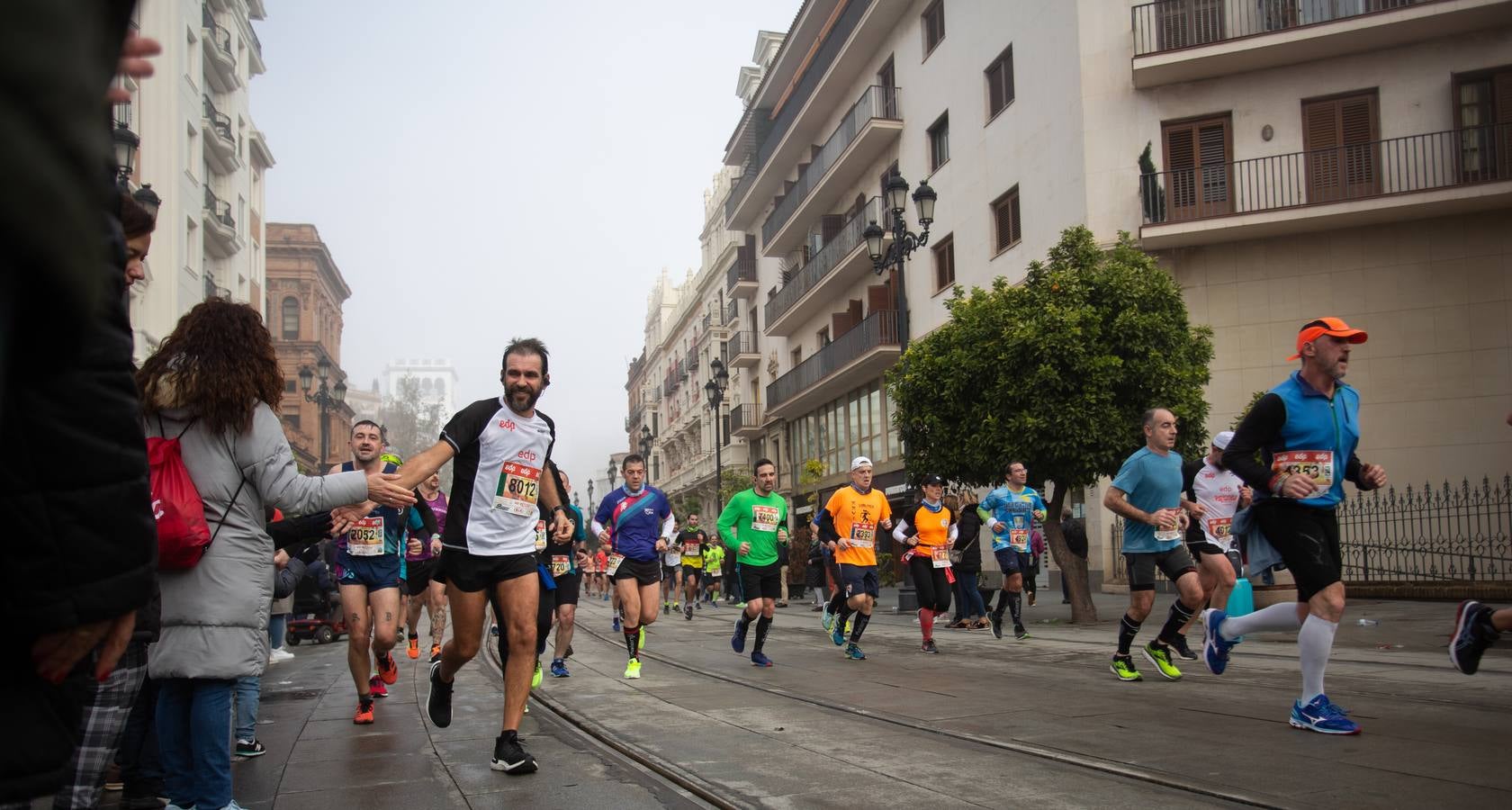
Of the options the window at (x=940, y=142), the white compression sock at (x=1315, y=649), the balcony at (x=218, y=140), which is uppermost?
the balcony at (x=218, y=140)

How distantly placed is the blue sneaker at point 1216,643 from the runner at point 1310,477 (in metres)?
0.97

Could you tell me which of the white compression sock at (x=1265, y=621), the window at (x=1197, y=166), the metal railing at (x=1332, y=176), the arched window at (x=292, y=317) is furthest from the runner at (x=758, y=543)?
the arched window at (x=292, y=317)

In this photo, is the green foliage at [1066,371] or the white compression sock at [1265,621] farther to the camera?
the green foliage at [1066,371]

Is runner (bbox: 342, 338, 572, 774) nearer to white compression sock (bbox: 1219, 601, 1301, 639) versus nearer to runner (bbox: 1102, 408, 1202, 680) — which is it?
white compression sock (bbox: 1219, 601, 1301, 639)

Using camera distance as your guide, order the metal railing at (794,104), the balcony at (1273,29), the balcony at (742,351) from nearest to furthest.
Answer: the balcony at (1273,29), the metal railing at (794,104), the balcony at (742,351)

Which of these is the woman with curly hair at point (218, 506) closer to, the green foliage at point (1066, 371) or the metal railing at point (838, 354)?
the green foliage at point (1066, 371)

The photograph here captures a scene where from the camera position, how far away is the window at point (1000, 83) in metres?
28.1

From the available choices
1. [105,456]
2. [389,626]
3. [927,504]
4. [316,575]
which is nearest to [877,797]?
[105,456]

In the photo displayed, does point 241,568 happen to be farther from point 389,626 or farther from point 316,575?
point 316,575

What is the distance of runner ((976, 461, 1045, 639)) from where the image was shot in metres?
14.9

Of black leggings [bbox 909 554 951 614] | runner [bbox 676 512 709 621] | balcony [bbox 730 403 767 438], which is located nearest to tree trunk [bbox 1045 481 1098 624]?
black leggings [bbox 909 554 951 614]

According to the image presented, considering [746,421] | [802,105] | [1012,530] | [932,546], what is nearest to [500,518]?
[932,546]

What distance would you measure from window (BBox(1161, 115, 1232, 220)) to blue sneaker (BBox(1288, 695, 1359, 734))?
1882 cm

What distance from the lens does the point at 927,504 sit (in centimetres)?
1504
